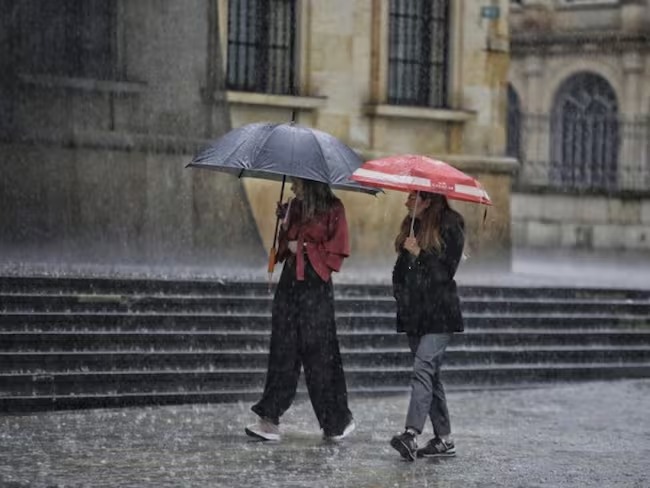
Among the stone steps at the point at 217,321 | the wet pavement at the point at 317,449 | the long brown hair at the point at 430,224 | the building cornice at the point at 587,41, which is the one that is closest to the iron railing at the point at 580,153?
the building cornice at the point at 587,41

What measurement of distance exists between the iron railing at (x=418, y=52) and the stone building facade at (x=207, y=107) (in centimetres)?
2

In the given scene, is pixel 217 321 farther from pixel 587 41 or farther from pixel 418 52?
pixel 587 41

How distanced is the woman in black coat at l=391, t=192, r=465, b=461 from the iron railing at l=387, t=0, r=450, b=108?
36.2 feet

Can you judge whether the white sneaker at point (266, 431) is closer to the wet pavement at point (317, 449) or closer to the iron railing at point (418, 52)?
the wet pavement at point (317, 449)

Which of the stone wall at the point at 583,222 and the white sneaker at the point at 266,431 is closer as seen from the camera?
the white sneaker at the point at 266,431

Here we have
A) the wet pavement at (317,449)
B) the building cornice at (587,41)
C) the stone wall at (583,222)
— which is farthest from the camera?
the building cornice at (587,41)

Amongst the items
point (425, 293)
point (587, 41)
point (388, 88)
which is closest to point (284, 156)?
point (425, 293)

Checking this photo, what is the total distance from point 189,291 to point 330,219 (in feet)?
14.9

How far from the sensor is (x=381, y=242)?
21781 mm

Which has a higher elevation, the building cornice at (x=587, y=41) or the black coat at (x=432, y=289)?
the building cornice at (x=587, y=41)

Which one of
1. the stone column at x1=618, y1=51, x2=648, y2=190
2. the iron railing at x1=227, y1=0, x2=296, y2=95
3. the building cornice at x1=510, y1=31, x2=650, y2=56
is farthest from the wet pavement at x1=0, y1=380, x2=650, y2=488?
the building cornice at x1=510, y1=31, x2=650, y2=56

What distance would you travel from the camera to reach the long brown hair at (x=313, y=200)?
11.9 meters

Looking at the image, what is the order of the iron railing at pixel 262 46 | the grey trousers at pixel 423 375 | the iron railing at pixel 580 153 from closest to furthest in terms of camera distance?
the grey trousers at pixel 423 375 < the iron railing at pixel 262 46 < the iron railing at pixel 580 153

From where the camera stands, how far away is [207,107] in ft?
67.7
